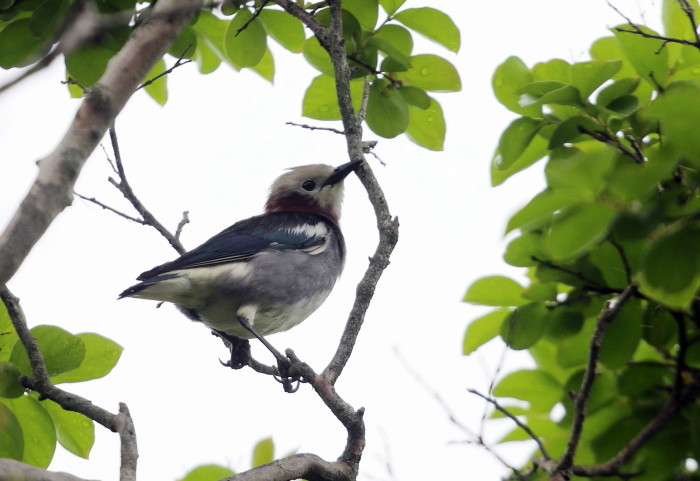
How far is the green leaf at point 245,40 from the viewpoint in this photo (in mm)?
4145

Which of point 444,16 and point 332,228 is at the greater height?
point 332,228

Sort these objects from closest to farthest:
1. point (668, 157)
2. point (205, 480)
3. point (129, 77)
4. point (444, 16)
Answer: point (668, 157) < point (129, 77) < point (205, 480) < point (444, 16)

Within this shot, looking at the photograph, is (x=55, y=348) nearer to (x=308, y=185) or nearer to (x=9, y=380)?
(x=9, y=380)

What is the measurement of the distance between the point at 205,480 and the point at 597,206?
2100 mm

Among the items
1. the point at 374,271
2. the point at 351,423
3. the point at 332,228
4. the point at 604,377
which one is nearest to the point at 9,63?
the point at 374,271

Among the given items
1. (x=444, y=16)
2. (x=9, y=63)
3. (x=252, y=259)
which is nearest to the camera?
(x=9, y=63)

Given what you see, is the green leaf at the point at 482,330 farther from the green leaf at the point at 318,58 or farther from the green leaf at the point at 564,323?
the green leaf at the point at 318,58

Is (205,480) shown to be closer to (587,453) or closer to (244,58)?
(587,453)

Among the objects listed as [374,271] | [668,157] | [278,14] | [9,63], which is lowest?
[668,157]

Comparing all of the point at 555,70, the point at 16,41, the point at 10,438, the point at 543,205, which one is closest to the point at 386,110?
the point at 555,70

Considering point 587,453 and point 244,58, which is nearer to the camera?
point 587,453

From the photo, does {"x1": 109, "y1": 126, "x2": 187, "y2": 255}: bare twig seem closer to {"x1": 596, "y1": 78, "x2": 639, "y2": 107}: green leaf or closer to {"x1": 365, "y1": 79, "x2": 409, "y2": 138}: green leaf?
{"x1": 365, "y1": 79, "x2": 409, "y2": 138}: green leaf

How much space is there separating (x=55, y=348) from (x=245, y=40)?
5.98 ft

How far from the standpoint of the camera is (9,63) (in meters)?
3.71
